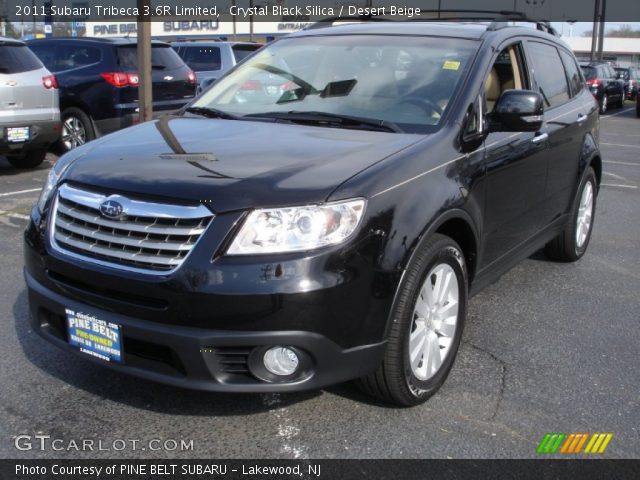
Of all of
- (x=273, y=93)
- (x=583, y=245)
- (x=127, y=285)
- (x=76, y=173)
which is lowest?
(x=583, y=245)

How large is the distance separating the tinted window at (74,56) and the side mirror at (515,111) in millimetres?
8172

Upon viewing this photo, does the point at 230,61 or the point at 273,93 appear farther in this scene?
the point at 230,61

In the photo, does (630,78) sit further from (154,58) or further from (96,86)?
(96,86)

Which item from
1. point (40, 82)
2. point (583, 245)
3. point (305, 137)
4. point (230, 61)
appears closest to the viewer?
point (305, 137)

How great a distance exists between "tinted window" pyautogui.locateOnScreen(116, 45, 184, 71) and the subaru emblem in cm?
815

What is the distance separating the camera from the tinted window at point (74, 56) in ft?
34.8

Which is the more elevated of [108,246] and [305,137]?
[305,137]

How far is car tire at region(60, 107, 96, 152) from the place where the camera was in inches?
414

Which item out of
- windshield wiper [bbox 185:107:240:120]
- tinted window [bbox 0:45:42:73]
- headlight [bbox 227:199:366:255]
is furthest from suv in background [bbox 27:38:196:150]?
headlight [bbox 227:199:366:255]

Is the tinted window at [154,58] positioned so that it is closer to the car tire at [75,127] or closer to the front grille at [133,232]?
the car tire at [75,127]
